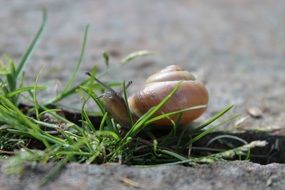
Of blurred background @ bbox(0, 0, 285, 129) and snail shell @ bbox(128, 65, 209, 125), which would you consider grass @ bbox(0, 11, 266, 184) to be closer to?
snail shell @ bbox(128, 65, 209, 125)

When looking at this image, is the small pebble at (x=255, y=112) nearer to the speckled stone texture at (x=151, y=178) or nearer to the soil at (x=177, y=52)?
the soil at (x=177, y=52)

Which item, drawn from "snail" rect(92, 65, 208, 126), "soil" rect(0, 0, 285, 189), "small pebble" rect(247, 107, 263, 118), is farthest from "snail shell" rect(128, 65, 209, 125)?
"small pebble" rect(247, 107, 263, 118)

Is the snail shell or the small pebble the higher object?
the snail shell

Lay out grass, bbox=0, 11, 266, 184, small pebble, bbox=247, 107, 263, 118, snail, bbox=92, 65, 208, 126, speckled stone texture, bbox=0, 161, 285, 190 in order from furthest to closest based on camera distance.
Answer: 1. small pebble, bbox=247, 107, 263, 118
2. snail, bbox=92, 65, 208, 126
3. grass, bbox=0, 11, 266, 184
4. speckled stone texture, bbox=0, 161, 285, 190

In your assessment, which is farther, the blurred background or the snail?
the blurred background

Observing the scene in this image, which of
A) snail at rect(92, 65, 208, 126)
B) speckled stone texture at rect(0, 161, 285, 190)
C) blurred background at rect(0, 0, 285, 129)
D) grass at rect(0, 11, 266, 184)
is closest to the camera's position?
speckled stone texture at rect(0, 161, 285, 190)

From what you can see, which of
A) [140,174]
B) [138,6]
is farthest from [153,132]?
[138,6]

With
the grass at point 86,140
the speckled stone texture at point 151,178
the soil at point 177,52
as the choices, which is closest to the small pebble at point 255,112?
the soil at point 177,52
